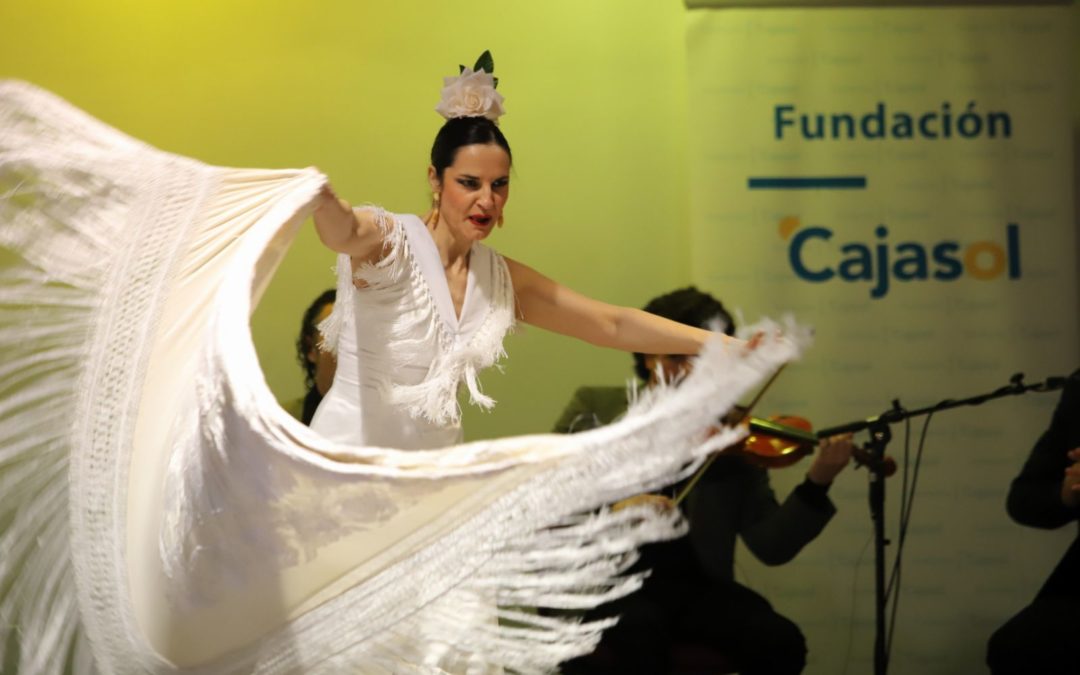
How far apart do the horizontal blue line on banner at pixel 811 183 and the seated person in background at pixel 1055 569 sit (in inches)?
30.4

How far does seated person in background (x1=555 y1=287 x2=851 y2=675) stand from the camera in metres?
2.53

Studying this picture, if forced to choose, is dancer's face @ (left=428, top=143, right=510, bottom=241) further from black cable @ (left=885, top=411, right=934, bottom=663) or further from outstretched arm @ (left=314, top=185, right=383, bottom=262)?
black cable @ (left=885, top=411, right=934, bottom=663)

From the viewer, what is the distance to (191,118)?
10.2 ft

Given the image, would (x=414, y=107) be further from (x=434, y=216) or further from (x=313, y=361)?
(x=434, y=216)

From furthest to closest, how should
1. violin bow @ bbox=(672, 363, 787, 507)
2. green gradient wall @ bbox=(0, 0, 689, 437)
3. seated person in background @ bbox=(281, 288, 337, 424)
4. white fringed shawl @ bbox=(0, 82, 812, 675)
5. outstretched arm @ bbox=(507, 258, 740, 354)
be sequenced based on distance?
green gradient wall @ bbox=(0, 0, 689, 437) < seated person in background @ bbox=(281, 288, 337, 424) < outstretched arm @ bbox=(507, 258, 740, 354) < violin bow @ bbox=(672, 363, 787, 507) < white fringed shawl @ bbox=(0, 82, 812, 675)

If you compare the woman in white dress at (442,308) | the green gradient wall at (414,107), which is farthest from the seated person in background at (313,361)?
the woman in white dress at (442,308)

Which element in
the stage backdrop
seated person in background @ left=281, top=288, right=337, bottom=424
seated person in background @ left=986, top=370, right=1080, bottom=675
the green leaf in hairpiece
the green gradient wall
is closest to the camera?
the green leaf in hairpiece

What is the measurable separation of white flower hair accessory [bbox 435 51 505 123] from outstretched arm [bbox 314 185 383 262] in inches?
11.9

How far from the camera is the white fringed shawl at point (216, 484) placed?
1.17 metres

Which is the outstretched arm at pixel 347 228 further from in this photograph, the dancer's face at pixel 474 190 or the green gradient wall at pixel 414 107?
the green gradient wall at pixel 414 107

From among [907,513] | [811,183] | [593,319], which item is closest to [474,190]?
[593,319]

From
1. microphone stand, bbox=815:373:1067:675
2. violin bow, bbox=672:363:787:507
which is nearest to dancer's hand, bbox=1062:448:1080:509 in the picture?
microphone stand, bbox=815:373:1067:675

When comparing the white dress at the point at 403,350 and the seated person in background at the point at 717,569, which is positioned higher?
the white dress at the point at 403,350

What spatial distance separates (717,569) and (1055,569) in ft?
2.55
